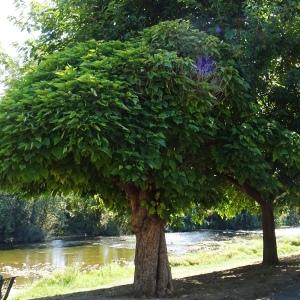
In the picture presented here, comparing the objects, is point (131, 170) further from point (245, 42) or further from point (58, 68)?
point (245, 42)

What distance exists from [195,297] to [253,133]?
3626 mm

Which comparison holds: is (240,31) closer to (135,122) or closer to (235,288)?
(135,122)

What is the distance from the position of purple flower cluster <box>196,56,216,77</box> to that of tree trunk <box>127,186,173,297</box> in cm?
293

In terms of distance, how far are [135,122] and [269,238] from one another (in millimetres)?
10224

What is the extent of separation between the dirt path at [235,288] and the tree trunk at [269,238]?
190cm

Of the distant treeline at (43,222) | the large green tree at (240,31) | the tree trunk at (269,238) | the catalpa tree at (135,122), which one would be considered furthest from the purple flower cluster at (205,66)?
the distant treeline at (43,222)

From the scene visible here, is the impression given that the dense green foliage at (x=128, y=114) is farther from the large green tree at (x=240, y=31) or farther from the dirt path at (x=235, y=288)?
the dirt path at (x=235, y=288)

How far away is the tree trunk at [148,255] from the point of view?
→ 423 inches

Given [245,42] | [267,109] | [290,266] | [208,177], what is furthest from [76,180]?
[290,266]

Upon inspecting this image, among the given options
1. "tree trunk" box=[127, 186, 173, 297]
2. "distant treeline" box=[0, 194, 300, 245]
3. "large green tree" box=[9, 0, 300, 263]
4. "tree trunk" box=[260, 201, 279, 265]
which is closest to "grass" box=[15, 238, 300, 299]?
"tree trunk" box=[260, 201, 279, 265]

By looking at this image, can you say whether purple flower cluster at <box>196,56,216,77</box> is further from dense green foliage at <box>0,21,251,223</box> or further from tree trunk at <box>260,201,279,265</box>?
tree trunk at <box>260,201,279,265</box>

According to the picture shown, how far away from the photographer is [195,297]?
10461mm

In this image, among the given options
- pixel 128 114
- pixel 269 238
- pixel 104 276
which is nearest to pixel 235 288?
pixel 128 114

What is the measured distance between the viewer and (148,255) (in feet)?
35.3
